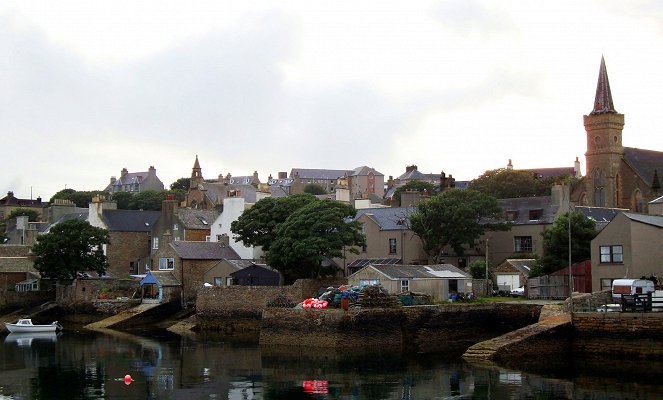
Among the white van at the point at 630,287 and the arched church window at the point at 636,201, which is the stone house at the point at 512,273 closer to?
the white van at the point at 630,287

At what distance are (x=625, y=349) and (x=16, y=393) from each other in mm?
27220

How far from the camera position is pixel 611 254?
53000 mm

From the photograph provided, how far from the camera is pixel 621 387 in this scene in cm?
3556

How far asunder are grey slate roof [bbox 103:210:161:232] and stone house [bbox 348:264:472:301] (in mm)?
35792

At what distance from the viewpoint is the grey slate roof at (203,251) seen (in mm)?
72375

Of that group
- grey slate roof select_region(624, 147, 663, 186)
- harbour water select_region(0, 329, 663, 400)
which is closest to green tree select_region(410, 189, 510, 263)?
harbour water select_region(0, 329, 663, 400)

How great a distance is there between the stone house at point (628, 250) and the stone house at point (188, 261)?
103ft

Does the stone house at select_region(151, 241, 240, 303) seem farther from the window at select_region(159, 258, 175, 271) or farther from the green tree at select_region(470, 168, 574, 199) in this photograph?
the green tree at select_region(470, 168, 574, 199)

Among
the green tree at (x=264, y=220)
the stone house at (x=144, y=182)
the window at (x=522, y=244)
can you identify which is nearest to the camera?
the green tree at (x=264, y=220)

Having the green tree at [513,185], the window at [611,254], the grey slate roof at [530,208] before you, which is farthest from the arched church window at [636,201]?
the window at [611,254]

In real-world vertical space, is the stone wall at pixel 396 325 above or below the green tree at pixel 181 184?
below

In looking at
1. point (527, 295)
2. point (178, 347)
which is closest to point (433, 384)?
point (178, 347)

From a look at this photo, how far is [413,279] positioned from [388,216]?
17650mm

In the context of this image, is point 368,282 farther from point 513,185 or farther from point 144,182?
point 144,182
